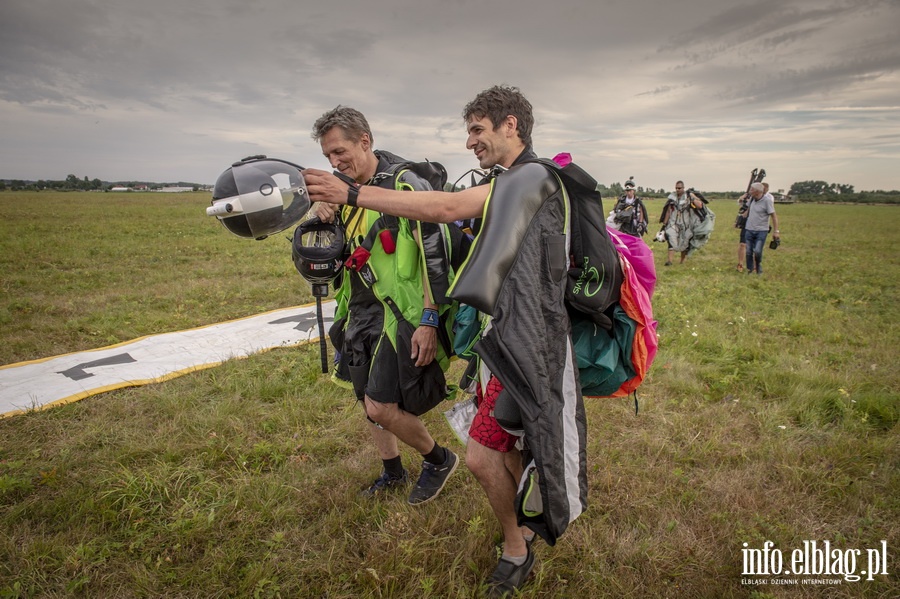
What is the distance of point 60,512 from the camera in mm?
3145

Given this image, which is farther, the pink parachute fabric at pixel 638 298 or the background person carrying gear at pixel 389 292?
the background person carrying gear at pixel 389 292

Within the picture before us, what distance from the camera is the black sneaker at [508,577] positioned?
103 inches

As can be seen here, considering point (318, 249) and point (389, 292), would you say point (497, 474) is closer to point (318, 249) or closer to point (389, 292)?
point (389, 292)

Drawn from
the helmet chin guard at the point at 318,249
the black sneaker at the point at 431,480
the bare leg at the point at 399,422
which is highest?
the helmet chin guard at the point at 318,249

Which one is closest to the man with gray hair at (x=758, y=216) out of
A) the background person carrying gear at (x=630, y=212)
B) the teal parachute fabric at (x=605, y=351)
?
the background person carrying gear at (x=630, y=212)

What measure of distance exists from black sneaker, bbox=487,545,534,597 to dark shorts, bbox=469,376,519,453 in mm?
742

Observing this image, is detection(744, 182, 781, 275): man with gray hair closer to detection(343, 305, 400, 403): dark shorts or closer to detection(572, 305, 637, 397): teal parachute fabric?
detection(572, 305, 637, 397): teal parachute fabric

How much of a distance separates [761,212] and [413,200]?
11541mm

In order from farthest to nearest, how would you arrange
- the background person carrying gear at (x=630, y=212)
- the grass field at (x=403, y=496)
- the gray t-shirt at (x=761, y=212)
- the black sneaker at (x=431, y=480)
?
the background person carrying gear at (x=630, y=212), the gray t-shirt at (x=761, y=212), the black sneaker at (x=431, y=480), the grass field at (x=403, y=496)

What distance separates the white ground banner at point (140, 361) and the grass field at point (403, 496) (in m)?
0.32

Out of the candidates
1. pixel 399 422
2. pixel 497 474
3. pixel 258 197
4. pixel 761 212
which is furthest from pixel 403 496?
pixel 761 212

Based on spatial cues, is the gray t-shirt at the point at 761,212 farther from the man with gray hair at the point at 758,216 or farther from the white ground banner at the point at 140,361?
the white ground banner at the point at 140,361

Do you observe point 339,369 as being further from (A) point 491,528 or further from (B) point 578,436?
(B) point 578,436

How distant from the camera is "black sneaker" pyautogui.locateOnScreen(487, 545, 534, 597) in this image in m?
2.61
